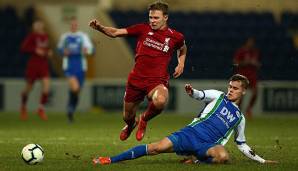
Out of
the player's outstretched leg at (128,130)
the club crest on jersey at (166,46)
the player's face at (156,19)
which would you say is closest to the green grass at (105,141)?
the player's outstretched leg at (128,130)

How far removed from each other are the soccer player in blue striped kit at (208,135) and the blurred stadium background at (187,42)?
11.1m

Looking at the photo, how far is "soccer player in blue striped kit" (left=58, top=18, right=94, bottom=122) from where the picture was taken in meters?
17.4

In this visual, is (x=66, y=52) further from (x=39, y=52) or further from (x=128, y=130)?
(x=128, y=130)

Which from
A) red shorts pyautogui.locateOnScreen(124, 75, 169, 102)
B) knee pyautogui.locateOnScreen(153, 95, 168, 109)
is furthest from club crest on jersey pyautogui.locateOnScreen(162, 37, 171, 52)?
knee pyautogui.locateOnScreen(153, 95, 168, 109)

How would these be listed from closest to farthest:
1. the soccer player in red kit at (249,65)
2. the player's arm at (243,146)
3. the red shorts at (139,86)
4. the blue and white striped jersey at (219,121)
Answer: the blue and white striped jersey at (219,121) → the player's arm at (243,146) → the red shorts at (139,86) → the soccer player in red kit at (249,65)

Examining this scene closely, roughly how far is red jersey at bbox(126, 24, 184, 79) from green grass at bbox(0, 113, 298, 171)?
112 cm

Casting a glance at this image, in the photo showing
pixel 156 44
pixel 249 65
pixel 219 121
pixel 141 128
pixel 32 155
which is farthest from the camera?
pixel 249 65

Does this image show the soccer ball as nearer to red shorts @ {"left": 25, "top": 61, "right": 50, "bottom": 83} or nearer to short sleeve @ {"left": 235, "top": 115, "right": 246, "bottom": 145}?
short sleeve @ {"left": 235, "top": 115, "right": 246, "bottom": 145}

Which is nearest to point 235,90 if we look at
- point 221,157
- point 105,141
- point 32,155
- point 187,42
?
point 221,157

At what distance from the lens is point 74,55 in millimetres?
17562

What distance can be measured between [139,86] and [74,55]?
6.70 m

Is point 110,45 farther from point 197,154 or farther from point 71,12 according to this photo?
point 197,154

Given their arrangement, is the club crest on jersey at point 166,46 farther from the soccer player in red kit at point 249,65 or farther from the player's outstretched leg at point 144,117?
the soccer player in red kit at point 249,65

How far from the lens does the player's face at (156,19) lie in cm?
1062
